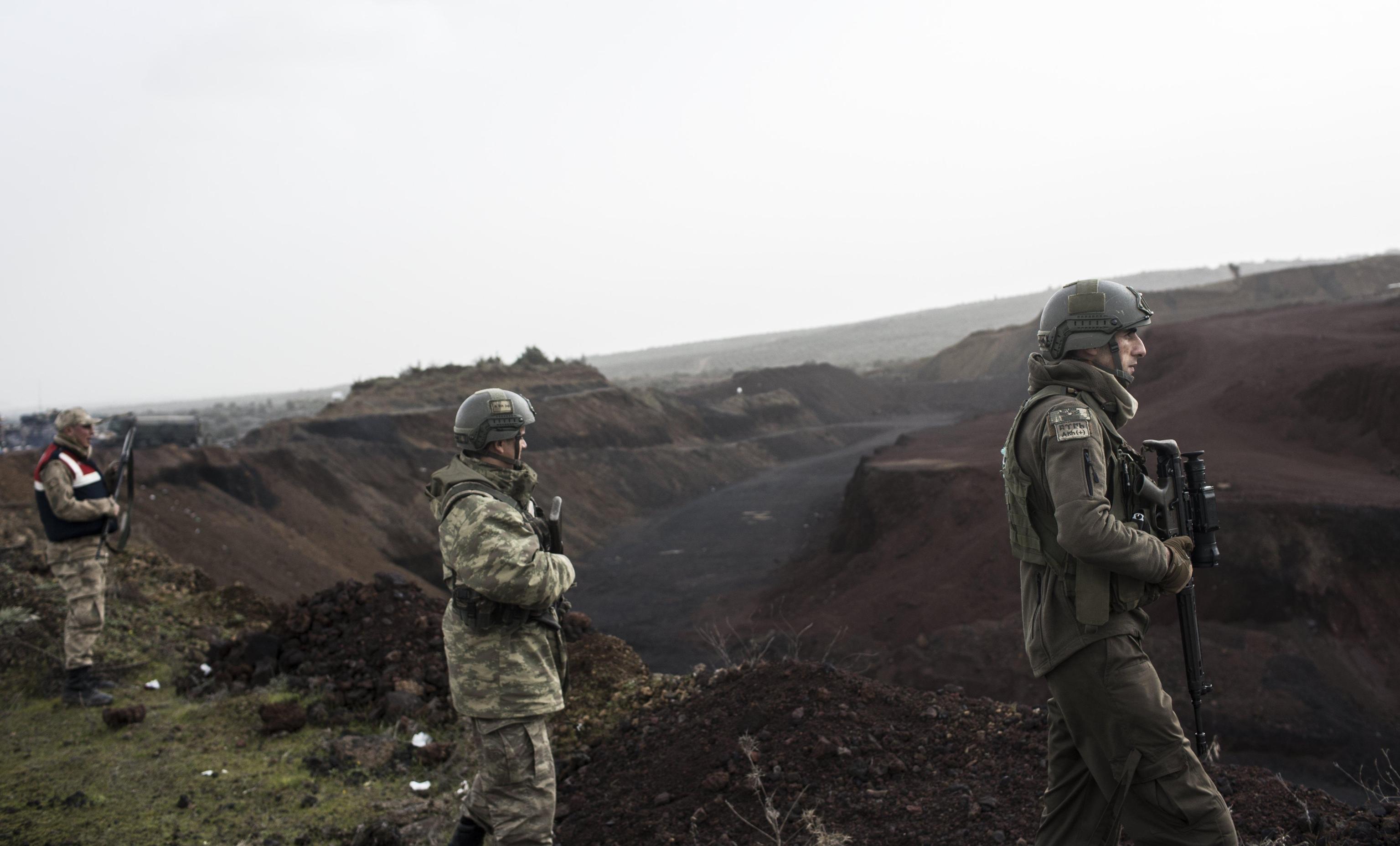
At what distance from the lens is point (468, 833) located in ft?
12.4

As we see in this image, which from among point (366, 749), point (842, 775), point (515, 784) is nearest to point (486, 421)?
point (515, 784)

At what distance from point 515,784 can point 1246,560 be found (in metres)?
9.83

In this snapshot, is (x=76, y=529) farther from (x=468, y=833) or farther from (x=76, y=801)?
(x=468, y=833)

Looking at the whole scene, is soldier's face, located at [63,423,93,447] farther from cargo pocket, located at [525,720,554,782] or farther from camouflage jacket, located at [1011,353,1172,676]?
camouflage jacket, located at [1011,353,1172,676]

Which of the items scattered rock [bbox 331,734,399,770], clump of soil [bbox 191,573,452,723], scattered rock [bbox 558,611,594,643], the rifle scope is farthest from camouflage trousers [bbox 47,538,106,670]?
the rifle scope

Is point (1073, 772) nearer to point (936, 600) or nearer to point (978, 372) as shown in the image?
point (936, 600)

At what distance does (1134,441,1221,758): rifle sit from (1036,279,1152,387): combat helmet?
1.18 ft

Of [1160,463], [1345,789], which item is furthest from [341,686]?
[1345,789]

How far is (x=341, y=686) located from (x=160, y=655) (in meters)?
2.48

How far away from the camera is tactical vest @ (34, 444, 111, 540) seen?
6840 mm

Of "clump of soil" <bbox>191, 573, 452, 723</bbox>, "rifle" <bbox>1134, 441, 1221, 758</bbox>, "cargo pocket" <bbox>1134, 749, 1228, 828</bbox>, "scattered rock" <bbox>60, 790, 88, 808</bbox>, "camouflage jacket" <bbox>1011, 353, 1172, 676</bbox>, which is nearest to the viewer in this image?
"cargo pocket" <bbox>1134, 749, 1228, 828</bbox>

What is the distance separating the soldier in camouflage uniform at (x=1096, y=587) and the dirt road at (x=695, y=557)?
9.41 meters

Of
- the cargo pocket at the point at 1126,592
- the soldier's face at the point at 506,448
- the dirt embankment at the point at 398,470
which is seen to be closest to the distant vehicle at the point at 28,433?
the dirt embankment at the point at 398,470

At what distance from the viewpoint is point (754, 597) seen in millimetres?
15086
